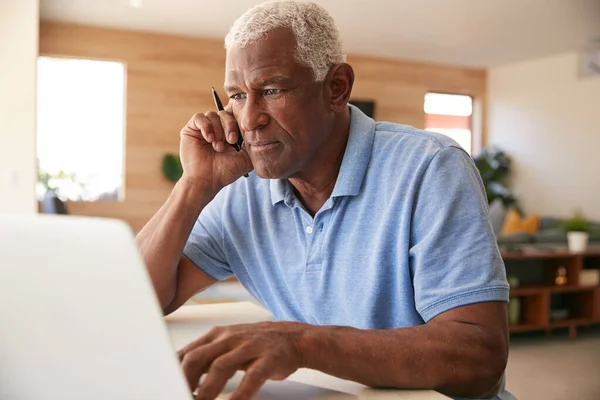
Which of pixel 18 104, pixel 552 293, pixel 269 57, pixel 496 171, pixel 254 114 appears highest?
pixel 18 104

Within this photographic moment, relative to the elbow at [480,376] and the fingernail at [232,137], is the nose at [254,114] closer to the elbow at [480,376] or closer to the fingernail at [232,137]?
the fingernail at [232,137]

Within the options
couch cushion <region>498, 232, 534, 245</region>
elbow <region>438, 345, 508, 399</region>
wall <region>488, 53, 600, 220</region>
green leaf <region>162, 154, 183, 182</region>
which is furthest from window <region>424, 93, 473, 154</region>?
elbow <region>438, 345, 508, 399</region>

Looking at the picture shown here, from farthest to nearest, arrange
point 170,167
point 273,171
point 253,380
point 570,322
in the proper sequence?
point 170,167 → point 570,322 → point 273,171 → point 253,380

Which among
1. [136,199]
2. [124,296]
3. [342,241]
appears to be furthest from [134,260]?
[136,199]

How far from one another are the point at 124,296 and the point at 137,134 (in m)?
7.99

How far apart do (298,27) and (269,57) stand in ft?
0.25

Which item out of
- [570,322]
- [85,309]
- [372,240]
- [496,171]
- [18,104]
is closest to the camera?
[85,309]

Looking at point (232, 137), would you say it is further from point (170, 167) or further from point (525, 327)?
point (170, 167)

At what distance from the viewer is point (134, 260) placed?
491 millimetres

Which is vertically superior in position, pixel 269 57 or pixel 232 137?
pixel 269 57

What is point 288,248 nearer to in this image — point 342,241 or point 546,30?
point 342,241

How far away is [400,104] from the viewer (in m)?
9.97

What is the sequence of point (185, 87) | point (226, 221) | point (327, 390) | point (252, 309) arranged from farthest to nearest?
point (185, 87)
point (252, 309)
point (226, 221)
point (327, 390)

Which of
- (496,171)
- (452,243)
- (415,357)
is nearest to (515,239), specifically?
(496,171)
